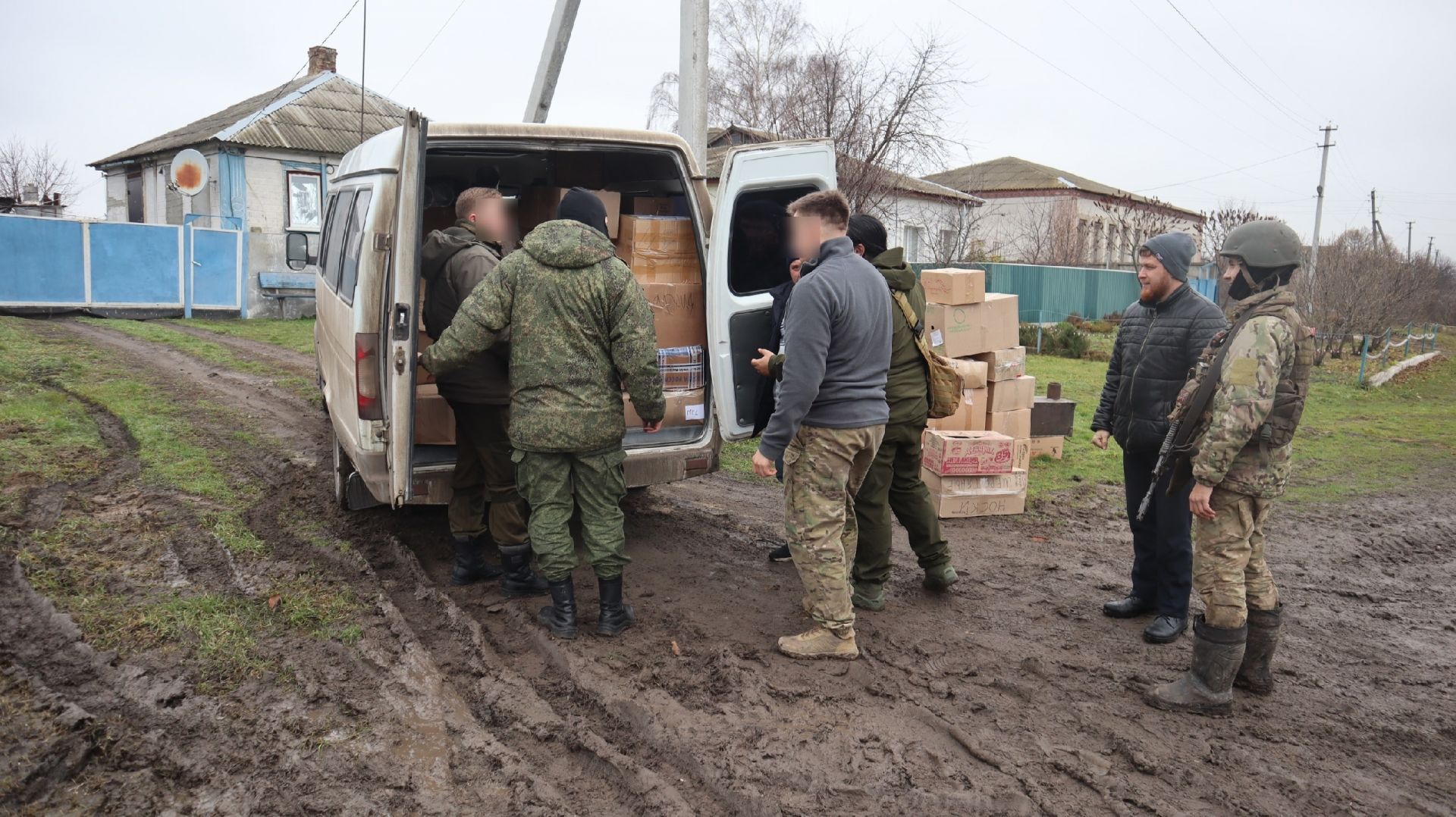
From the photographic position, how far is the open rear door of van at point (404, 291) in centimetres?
400

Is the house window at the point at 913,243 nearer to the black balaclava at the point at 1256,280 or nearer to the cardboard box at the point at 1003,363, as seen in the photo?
the cardboard box at the point at 1003,363

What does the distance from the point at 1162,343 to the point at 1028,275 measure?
74.6 feet

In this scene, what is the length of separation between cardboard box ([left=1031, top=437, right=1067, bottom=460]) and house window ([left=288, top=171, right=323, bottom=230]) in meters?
17.3

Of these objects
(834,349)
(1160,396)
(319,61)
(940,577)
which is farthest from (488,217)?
(319,61)

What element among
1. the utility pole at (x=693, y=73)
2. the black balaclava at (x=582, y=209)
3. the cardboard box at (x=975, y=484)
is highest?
the utility pole at (x=693, y=73)

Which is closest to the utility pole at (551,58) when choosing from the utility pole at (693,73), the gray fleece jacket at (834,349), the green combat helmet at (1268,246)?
the utility pole at (693,73)

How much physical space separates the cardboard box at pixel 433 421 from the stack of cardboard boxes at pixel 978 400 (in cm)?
311

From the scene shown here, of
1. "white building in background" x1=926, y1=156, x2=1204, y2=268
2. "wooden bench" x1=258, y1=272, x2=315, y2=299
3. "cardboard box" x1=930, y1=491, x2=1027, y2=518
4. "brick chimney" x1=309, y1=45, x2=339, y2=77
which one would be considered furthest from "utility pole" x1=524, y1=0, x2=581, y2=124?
"white building in background" x1=926, y1=156, x2=1204, y2=268

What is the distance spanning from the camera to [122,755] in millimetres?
2984

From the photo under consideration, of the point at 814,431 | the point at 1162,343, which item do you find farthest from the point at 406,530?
the point at 1162,343

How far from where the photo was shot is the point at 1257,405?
138 inches

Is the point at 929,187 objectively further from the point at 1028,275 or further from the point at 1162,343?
the point at 1162,343

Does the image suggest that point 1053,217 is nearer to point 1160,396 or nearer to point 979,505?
point 979,505

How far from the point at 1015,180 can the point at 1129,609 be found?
1543 inches
